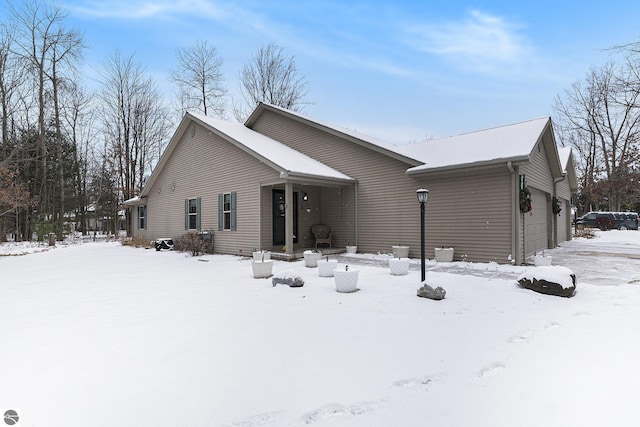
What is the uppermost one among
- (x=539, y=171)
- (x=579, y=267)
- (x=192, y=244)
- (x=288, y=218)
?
(x=539, y=171)

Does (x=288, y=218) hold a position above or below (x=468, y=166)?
below

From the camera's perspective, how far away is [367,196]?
446 inches

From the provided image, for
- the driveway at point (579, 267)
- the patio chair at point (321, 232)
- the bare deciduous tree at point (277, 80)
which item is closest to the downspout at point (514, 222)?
the driveway at point (579, 267)

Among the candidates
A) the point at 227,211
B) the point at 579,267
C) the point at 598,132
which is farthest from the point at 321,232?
the point at 598,132

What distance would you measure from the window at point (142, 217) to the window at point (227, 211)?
24.3 ft

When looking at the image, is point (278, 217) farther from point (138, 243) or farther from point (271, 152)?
point (138, 243)

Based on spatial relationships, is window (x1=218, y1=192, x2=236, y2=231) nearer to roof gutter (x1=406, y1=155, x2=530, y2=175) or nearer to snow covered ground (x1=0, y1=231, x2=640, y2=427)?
snow covered ground (x1=0, y1=231, x2=640, y2=427)

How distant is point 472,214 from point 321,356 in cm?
724

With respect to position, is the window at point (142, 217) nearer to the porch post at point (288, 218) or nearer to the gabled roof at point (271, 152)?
the gabled roof at point (271, 152)

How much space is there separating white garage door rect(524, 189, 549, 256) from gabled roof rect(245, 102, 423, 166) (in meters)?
3.82

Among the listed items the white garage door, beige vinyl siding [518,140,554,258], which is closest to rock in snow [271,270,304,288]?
beige vinyl siding [518,140,554,258]

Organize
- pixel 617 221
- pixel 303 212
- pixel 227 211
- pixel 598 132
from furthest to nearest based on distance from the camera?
pixel 598 132 < pixel 617 221 < pixel 227 211 < pixel 303 212

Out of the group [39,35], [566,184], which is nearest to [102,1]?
[39,35]

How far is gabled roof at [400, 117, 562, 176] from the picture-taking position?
856 centimetres
